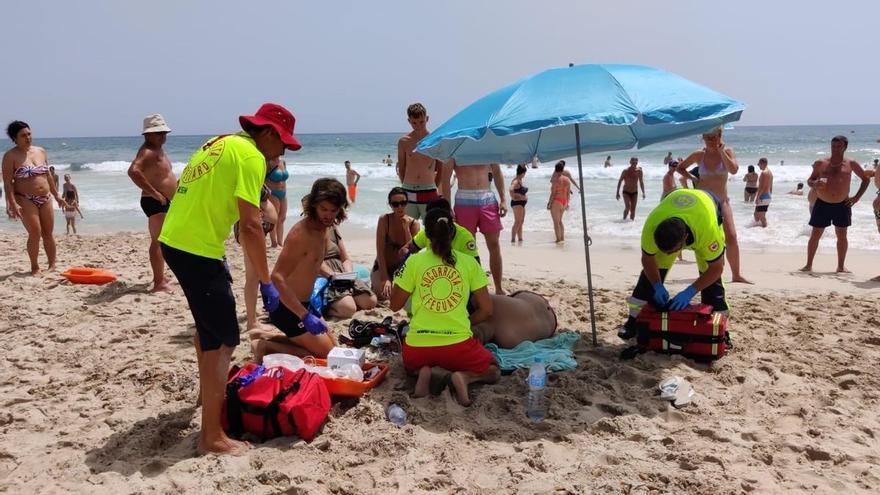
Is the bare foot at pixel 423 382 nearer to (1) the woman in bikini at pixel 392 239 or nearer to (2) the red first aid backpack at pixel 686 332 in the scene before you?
(2) the red first aid backpack at pixel 686 332

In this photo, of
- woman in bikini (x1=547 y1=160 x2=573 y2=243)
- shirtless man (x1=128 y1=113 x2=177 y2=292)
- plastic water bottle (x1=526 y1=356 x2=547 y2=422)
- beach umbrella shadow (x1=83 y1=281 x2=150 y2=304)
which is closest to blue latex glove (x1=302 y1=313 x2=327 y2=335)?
plastic water bottle (x1=526 y1=356 x2=547 y2=422)

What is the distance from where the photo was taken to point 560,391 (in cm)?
385

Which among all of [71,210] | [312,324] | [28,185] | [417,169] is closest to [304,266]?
[312,324]

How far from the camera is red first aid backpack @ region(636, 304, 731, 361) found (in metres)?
4.21

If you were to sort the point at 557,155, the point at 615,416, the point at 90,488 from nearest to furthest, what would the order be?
the point at 90,488
the point at 615,416
the point at 557,155

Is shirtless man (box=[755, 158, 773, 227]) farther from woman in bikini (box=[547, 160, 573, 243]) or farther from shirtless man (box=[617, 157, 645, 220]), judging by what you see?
woman in bikini (box=[547, 160, 573, 243])

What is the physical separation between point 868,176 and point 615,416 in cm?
616

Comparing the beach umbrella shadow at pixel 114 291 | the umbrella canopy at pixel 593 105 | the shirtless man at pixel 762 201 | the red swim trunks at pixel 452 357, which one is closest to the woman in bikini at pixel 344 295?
the red swim trunks at pixel 452 357

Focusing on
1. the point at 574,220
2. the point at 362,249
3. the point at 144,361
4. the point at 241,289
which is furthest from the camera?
the point at 574,220

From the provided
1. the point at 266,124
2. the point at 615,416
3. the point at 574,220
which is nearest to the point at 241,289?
the point at 266,124

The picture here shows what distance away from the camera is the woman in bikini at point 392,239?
18.5ft

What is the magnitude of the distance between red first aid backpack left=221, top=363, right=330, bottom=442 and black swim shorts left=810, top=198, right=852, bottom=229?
6635 millimetres

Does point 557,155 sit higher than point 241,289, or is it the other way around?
point 557,155

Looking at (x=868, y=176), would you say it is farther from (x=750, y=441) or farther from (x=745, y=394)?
(x=750, y=441)
